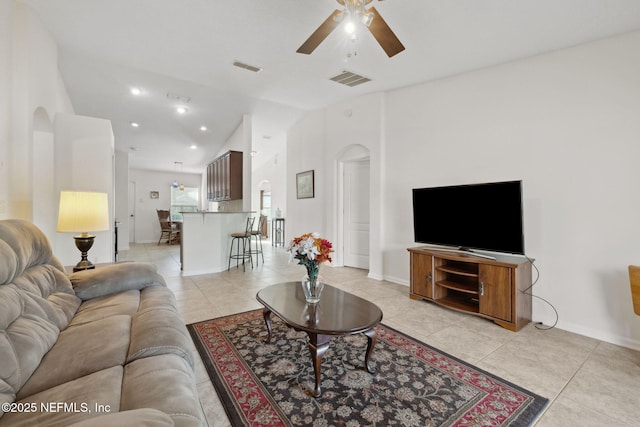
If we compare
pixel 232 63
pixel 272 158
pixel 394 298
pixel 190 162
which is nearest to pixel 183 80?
pixel 232 63

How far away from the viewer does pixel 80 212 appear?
88.9 inches

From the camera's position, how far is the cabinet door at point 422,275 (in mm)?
3230

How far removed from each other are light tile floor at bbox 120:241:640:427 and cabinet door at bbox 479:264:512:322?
146mm

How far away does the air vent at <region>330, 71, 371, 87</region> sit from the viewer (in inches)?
148

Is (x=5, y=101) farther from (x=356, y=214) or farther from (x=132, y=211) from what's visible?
(x=132, y=211)

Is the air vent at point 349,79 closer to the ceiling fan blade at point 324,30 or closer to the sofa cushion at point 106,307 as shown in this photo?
the ceiling fan blade at point 324,30

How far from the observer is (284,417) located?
1.49 m

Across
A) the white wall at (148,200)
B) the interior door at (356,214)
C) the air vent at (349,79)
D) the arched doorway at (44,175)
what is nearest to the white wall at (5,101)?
the arched doorway at (44,175)

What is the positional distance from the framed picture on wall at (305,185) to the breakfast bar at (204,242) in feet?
5.31

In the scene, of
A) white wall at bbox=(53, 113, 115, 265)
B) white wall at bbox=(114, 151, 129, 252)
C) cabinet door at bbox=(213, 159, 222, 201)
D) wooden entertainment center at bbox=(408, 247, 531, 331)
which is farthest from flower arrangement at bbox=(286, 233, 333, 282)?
white wall at bbox=(114, 151, 129, 252)

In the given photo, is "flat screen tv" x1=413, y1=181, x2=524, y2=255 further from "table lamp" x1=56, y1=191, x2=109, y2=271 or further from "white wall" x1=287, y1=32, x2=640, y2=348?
"table lamp" x1=56, y1=191, x2=109, y2=271

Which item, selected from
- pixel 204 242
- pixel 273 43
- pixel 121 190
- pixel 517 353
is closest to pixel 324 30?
pixel 273 43

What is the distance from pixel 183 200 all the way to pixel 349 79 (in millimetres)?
8768

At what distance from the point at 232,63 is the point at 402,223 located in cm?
319
